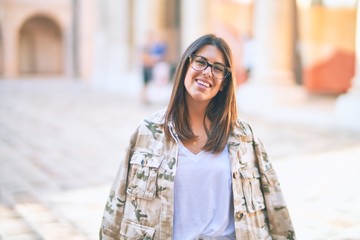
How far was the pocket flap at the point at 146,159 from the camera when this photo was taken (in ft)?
7.57

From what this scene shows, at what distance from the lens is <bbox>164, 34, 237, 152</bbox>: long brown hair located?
234cm

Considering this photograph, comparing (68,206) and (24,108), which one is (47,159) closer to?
(68,206)

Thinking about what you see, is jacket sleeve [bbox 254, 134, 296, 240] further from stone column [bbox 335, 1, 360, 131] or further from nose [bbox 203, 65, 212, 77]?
stone column [bbox 335, 1, 360, 131]

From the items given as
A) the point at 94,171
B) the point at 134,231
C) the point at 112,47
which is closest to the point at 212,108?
the point at 134,231

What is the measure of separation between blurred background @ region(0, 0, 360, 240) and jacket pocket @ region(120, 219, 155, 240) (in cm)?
182

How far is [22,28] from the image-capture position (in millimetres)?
35969

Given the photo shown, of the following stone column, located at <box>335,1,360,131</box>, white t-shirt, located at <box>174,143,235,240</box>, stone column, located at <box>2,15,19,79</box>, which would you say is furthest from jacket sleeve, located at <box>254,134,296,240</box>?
stone column, located at <box>2,15,19,79</box>

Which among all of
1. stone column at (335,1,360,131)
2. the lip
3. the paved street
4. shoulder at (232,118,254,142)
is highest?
the lip

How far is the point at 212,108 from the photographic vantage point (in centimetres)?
247

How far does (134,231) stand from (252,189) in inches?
23.2

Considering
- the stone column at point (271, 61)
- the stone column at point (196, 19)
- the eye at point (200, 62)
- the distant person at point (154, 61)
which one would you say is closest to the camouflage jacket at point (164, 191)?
the eye at point (200, 62)

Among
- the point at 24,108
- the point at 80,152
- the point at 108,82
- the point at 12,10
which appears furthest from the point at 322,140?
the point at 12,10

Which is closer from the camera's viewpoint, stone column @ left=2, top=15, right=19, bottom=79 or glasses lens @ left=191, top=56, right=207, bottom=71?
glasses lens @ left=191, top=56, right=207, bottom=71

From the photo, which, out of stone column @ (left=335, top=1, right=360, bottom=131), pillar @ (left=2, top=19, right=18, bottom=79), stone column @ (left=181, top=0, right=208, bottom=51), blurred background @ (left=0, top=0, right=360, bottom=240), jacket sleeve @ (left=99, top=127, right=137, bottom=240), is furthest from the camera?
pillar @ (left=2, top=19, right=18, bottom=79)
